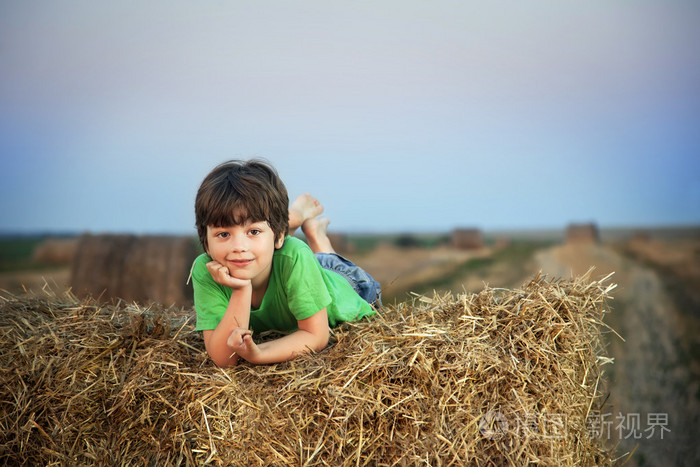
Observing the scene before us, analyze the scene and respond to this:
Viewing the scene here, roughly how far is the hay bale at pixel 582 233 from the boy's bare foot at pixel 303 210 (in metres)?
10.8

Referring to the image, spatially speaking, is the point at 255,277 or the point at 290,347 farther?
the point at 255,277

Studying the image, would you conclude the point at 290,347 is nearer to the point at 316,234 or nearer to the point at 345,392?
the point at 345,392

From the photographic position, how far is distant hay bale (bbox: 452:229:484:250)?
1307cm

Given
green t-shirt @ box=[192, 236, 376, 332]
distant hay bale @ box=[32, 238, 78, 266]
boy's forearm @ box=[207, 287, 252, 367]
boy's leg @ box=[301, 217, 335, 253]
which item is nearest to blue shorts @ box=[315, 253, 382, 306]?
boy's leg @ box=[301, 217, 335, 253]

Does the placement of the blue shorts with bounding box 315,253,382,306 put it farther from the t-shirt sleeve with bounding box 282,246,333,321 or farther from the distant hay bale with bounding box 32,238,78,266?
the distant hay bale with bounding box 32,238,78,266

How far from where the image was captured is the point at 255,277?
2.40 metres

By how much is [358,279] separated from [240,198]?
1175 millimetres

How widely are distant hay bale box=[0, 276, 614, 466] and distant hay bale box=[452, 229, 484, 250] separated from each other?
10723 millimetres

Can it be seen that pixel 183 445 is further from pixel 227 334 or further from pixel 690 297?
pixel 690 297

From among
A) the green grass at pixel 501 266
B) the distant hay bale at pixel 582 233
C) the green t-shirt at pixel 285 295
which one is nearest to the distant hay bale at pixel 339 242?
the green grass at pixel 501 266

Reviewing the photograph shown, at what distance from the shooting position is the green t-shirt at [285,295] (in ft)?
7.66

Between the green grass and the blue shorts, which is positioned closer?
the blue shorts

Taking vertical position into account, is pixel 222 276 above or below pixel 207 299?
above

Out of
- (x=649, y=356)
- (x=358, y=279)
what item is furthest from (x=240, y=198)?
(x=649, y=356)
